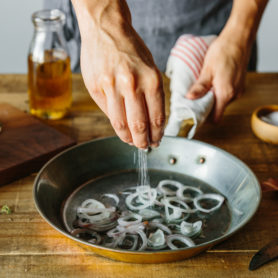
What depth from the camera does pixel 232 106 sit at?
1433 millimetres

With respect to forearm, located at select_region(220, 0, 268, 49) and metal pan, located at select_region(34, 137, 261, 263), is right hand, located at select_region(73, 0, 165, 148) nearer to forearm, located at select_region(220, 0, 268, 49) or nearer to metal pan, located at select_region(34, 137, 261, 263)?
metal pan, located at select_region(34, 137, 261, 263)

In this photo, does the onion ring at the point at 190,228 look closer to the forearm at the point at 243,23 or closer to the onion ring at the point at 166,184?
the onion ring at the point at 166,184

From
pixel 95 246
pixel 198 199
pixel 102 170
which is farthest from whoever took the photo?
pixel 102 170

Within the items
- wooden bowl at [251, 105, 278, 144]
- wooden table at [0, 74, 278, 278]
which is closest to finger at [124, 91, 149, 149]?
wooden table at [0, 74, 278, 278]

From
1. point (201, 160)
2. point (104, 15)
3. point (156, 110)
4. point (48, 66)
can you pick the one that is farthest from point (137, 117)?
point (48, 66)

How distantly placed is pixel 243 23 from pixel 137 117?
2.09ft

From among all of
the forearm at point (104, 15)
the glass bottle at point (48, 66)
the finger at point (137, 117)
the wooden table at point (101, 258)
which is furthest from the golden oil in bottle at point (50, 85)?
the finger at point (137, 117)

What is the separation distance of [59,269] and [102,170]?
34 cm

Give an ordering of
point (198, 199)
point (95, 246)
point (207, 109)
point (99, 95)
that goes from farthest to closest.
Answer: point (207, 109) → point (198, 199) → point (99, 95) → point (95, 246)

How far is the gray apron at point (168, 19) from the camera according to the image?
1453 millimetres

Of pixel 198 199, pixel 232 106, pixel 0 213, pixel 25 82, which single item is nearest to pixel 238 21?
pixel 232 106

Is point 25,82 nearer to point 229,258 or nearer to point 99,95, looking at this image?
point 99,95

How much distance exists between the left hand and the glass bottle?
14.1 inches

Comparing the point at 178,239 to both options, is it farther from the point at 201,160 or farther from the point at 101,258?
the point at 201,160
